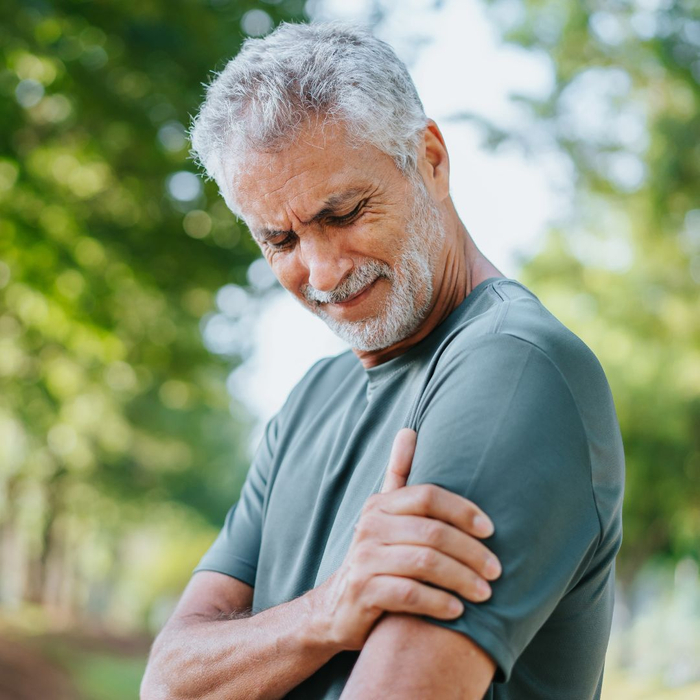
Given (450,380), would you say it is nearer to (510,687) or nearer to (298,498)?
(510,687)

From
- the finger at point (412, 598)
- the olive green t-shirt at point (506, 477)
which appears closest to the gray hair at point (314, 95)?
the olive green t-shirt at point (506, 477)

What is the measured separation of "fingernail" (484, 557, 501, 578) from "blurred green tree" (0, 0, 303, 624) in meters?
3.02

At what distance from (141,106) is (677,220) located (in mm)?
8265

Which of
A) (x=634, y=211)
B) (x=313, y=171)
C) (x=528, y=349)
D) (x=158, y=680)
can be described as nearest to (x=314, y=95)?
(x=313, y=171)

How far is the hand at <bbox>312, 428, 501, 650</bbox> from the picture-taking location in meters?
1.36

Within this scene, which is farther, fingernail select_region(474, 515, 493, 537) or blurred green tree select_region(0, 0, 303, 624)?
blurred green tree select_region(0, 0, 303, 624)

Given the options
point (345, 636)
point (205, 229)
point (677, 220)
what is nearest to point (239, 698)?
point (345, 636)

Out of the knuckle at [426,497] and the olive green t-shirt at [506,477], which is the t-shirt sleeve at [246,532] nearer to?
the olive green t-shirt at [506,477]

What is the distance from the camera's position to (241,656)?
74.2 inches

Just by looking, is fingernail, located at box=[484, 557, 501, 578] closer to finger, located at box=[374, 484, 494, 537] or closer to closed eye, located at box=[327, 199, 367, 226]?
finger, located at box=[374, 484, 494, 537]

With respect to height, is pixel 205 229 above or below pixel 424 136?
above

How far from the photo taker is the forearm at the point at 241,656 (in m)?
1.71

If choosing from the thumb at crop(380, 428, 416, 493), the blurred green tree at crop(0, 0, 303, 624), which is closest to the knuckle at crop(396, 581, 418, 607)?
the thumb at crop(380, 428, 416, 493)

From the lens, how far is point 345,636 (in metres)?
1.54
